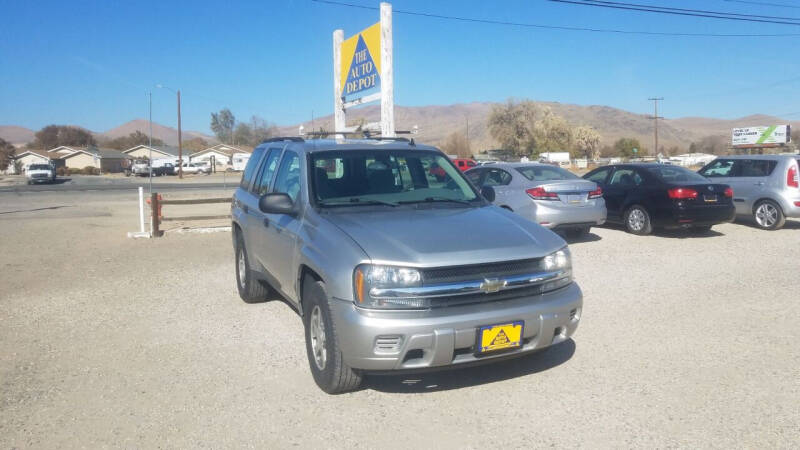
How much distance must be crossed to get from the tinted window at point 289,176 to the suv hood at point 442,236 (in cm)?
79

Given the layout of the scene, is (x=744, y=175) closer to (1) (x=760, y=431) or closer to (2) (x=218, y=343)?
(1) (x=760, y=431)

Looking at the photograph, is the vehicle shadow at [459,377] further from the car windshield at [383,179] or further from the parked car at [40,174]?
the parked car at [40,174]

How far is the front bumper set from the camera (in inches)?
154

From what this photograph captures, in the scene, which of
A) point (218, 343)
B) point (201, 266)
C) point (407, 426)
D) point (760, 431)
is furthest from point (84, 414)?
point (201, 266)

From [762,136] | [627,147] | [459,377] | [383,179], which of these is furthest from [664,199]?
[627,147]

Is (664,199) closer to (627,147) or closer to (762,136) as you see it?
(762,136)

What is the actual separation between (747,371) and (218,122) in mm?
158804

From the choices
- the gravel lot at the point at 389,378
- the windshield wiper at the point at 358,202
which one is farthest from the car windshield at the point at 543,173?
the windshield wiper at the point at 358,202

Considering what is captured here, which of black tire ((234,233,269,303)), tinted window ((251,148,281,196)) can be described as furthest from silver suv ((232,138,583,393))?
black tire ((234,233,269,303))

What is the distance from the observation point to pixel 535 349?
4.34 meters

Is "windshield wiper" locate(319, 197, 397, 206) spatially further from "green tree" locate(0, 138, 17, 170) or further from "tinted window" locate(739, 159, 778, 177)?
"green tree" locate(0, 138, 17, 170)

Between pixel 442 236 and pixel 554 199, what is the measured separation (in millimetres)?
6789

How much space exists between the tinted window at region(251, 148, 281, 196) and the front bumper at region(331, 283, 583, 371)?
2.60m

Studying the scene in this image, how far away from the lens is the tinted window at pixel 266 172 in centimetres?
639
